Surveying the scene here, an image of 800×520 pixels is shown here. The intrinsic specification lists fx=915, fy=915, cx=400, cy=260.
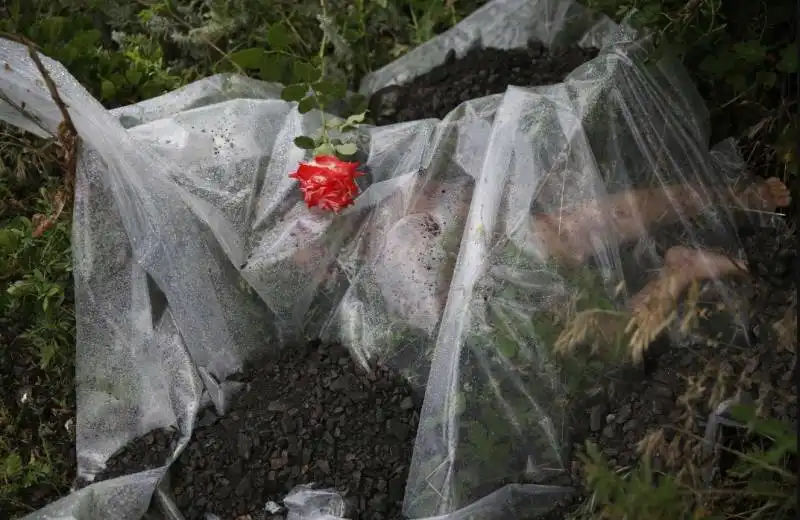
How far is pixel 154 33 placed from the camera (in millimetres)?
2656

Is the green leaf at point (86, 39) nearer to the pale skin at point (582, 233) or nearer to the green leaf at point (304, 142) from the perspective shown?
the green leaf at point (304, 142)

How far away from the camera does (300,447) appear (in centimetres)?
195

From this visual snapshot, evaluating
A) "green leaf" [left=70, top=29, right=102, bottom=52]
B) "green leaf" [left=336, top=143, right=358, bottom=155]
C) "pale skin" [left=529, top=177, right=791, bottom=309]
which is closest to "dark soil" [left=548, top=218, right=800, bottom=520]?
"pale skin" [left=529, top=177, right=791, bottom=309]

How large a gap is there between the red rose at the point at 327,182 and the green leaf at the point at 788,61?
943 millimetres

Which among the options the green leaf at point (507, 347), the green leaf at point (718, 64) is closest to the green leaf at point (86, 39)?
the green leaf at point (507, 347)

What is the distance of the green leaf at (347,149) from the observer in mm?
2076

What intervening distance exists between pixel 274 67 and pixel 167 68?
397 mm

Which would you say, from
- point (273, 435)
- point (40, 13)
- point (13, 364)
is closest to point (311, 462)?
point (273, 435)

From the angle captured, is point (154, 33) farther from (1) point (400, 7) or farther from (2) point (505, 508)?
(2) point (505, 508)

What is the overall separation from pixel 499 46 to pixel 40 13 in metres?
1.32

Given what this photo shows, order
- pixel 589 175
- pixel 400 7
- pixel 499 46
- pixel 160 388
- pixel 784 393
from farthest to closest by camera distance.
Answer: pixel 400 7 < pixel 499 46 < pixel 160 388 < pixel 589 175 < pixel 784 393

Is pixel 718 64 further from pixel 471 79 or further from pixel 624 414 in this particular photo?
pixel 624 414

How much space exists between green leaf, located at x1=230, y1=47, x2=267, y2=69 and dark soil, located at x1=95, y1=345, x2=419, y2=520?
853mm

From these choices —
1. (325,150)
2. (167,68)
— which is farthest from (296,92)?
(167,68)
